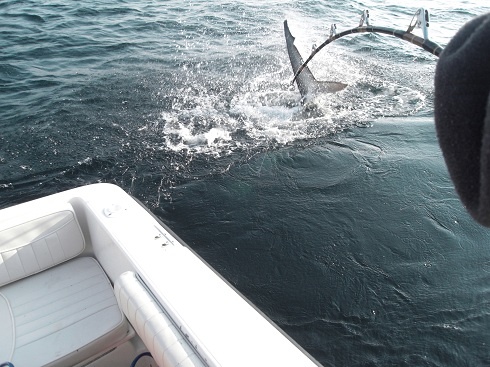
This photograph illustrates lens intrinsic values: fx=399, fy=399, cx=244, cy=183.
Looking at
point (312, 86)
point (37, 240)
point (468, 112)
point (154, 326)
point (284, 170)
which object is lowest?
point (284, 170)

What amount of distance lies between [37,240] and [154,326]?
1.38m

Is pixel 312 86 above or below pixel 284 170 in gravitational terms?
above

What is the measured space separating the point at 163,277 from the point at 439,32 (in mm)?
Answer: 11615

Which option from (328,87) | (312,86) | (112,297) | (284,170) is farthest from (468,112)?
(312,86)

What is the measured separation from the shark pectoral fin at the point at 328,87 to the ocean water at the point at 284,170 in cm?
16

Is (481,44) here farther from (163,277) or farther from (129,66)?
(129,66)

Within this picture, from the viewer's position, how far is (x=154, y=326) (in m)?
2.09

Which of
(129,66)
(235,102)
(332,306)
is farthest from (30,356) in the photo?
(129,66)

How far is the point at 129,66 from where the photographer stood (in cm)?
857

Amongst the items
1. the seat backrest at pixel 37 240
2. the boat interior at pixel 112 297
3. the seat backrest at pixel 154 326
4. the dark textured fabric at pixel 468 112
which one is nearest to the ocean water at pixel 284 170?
the boat interior at pixel 112 297

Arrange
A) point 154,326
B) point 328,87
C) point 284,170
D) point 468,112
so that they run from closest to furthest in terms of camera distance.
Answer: point 468,112, point 154,326, point 284,170, point 328,87

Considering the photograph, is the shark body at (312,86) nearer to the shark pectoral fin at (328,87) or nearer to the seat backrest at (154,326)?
the shark pectoral fin at (328,87)

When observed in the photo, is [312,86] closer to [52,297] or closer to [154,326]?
[52,297]

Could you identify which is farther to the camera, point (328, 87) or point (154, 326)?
point (328, 87)
